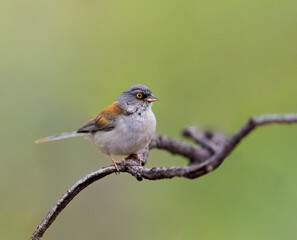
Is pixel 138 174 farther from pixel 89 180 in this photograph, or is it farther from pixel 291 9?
pixel 291 9

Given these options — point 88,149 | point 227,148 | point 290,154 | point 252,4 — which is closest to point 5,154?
point 88,149

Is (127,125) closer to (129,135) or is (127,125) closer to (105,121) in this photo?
(129,135)

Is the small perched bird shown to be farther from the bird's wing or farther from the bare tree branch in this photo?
the bare tree branch

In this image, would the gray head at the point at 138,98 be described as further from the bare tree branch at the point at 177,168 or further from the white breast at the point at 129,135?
the bare tree branch at the point at 177,168

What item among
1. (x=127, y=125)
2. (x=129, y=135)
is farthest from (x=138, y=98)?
(x=129, y=135)

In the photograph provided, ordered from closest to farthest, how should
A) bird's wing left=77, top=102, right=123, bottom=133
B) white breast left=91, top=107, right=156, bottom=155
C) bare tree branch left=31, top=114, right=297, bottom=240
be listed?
bare tree branch left=31, top=114, right=297, bottom=240, white breast left=91, top=107, right=156, bottom=155, bird's wing left=77, top=102, right=123, bottom=133

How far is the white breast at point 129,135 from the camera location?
9.46 feet

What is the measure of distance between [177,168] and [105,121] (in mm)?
2163

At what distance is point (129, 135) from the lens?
2963mm

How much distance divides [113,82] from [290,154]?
85.0 inches

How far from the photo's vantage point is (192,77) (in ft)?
15.5

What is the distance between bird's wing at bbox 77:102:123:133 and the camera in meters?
3.29

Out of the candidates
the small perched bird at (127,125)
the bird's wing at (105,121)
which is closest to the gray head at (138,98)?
the small perched bird at (127,125)

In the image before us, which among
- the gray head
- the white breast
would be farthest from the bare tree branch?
the gray head
